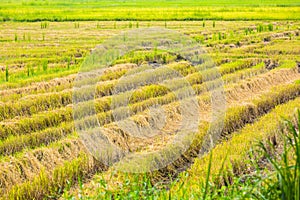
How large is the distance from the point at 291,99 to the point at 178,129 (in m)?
3.20

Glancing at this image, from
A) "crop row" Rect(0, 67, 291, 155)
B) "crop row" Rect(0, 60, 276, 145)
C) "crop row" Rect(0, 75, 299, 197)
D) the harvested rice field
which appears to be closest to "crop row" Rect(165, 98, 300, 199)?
the harvested rice field

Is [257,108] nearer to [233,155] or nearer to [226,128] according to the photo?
[226,128]

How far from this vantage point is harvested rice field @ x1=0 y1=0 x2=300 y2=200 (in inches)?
199

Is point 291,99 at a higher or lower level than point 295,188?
lower

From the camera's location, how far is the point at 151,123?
7.79 m

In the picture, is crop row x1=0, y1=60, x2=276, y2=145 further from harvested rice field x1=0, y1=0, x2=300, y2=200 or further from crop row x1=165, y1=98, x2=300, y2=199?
crop row x1=165, y1=98, x2=300, y2=199

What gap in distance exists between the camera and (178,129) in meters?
7.58

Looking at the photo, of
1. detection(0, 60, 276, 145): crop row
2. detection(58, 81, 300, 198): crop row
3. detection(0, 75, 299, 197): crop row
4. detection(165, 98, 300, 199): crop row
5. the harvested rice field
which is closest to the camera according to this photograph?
the harvested rice field

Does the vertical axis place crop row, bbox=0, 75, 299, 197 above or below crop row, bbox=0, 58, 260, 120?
below

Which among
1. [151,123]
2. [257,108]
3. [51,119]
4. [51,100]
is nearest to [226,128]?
[151,123]

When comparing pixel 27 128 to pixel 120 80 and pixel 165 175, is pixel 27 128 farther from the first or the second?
pixel 120 80

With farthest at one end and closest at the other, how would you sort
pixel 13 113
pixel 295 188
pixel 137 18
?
pixel 137 18 → pixel 13 113 → pixel 295 188

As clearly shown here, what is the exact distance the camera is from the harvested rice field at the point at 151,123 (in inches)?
199

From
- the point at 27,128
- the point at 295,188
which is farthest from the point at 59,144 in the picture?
the point at 295,188
